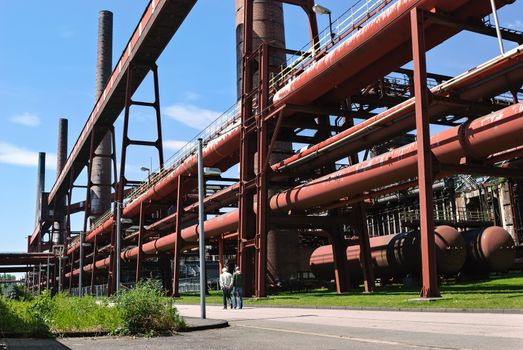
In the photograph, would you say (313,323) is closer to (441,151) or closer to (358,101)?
(441,151)

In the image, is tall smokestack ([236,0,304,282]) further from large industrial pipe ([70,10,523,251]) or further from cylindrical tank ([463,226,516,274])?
cylindrical tank ([463,226,516,274])

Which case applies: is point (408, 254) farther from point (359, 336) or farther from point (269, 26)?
point (269, 26)

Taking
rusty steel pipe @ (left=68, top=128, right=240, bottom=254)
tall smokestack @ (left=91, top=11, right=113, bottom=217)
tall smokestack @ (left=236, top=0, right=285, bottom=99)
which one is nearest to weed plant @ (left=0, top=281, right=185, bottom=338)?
rusty steel pipe @ (left=68, top=128, right=240, bottom=254)

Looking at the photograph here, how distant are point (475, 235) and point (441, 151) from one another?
11727 millimetres

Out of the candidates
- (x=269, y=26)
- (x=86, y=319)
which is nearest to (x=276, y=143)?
(x=269, y=26)

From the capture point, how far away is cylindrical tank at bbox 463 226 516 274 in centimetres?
2620

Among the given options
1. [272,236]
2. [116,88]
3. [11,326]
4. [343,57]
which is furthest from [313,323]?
[116,88]

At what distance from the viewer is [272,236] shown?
3616 cm

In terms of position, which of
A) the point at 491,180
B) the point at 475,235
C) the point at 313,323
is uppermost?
the point at 491,180

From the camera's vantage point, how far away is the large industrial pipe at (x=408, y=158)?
50.4ft

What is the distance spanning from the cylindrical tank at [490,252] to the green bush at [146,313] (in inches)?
753

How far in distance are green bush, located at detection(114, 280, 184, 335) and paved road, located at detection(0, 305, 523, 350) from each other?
555 millimetres

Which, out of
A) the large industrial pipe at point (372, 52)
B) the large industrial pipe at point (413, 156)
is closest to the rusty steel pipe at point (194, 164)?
the large industrial pipe at point (372, 52)

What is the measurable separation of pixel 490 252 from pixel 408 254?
4089 millimetres
